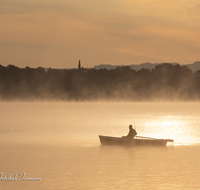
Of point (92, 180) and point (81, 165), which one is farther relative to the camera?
point (81, 165)

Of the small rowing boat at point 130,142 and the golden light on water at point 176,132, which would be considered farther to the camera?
the golden light on water at point 176,132

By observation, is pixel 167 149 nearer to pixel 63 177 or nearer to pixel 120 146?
pixel 120 146

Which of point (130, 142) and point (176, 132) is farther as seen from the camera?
point (176, 132)

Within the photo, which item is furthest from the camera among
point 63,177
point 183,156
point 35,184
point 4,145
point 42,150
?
point 4,145

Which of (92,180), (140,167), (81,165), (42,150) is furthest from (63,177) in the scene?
(42,150)

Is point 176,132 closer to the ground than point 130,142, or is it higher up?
higher up

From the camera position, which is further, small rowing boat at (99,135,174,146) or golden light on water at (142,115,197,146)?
golden light on water at (142,115,197,146)

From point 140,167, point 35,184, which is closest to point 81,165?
point 140,167

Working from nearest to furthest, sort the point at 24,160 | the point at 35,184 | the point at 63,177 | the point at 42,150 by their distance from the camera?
the point at 35,184 → the point at 63,177 → the point at 24,160 → the point at 42,150

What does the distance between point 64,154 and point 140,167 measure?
8700 mm

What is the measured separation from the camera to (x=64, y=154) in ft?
117

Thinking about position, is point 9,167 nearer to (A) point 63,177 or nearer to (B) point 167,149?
(A) point 63,177

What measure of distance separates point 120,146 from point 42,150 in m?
7.67

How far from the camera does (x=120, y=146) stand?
39781 millimetres
